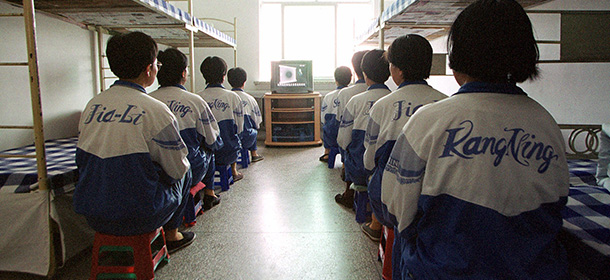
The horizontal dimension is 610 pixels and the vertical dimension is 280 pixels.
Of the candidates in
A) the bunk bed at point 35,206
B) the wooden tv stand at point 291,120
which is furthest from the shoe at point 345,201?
the wooden tv stand at point 291,120

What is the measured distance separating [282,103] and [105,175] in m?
4.62

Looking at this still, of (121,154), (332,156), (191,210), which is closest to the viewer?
(121,154)

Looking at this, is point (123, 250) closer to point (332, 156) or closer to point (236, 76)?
point (332, 156)

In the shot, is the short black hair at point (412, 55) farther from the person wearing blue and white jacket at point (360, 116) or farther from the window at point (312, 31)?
the window at point (312, 31)

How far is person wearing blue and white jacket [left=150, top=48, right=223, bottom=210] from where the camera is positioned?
2.39m

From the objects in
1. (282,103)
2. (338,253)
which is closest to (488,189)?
(338,253)

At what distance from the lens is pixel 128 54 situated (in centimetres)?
167

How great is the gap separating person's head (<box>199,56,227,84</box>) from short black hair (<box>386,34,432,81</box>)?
6.70 ft

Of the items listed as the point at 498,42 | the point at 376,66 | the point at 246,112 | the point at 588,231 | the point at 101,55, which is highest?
the point at 101,55

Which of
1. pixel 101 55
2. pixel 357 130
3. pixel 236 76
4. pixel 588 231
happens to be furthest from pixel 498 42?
pixel 101 55

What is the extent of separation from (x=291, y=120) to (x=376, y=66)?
359cm

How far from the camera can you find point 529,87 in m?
3.14

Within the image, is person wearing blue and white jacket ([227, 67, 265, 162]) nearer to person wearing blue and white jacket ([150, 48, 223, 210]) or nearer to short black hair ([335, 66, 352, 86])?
short black hair ([335, 66, 352, 86])

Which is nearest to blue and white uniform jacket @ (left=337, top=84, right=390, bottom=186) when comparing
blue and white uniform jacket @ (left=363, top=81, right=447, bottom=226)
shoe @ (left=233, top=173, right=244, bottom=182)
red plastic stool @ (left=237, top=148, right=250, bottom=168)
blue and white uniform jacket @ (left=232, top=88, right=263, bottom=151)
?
blue and white uniform jacket @ (left=363, top=81, right=447, bottom=226)
